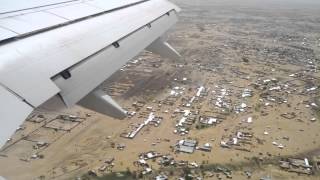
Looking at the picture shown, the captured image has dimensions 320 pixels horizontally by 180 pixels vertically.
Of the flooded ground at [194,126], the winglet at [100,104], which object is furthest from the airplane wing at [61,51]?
the flooded ground at [194,126]

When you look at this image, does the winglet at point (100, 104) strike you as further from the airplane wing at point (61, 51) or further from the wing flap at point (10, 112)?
the wing flap at point (10, 112)

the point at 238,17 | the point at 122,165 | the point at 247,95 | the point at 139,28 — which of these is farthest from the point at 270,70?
the point at 238,17

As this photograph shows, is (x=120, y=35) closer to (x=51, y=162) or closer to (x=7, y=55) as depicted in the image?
(x=7, y=55)

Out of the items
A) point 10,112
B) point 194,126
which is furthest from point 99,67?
point 194,126

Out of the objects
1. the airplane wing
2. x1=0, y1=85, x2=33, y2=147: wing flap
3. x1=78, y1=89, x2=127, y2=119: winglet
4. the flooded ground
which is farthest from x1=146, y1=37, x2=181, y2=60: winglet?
x1=0, y1=85, x2=33, y2=147: wing flap

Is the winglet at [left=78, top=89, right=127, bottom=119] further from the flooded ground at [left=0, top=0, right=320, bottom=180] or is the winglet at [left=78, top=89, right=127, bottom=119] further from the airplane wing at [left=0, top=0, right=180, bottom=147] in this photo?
the flooded ground at [left=0, top=0, right=320, bottom=180]

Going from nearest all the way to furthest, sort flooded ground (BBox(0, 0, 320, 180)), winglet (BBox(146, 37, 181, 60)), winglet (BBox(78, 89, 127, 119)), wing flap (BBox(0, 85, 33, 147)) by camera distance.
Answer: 1. wing flap (BBox(0, 85, 33, 147))
2. winglet (BBox(78, 89, 127, 119))
3. winglet (BBox(146, 37, 181, 60))
4. flooded ground (BBox(0, 0, 320, 180))

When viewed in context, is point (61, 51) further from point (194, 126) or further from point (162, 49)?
point (194, 126)
